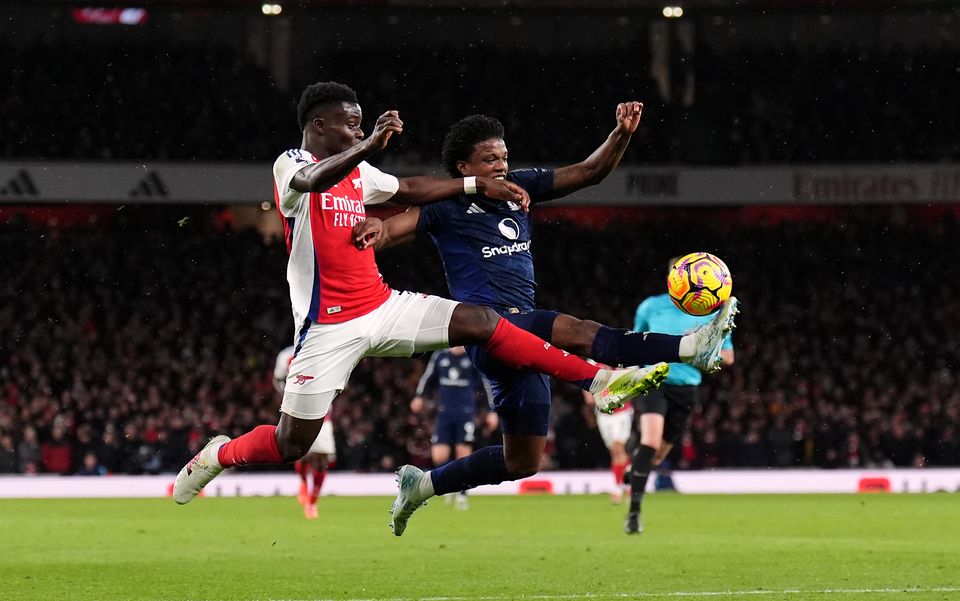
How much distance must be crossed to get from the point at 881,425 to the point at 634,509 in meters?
13.6

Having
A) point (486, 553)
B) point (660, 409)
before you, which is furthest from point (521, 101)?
point (486, 553)

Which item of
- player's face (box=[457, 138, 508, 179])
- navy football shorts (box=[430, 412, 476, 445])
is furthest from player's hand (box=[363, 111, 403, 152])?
navy football shorts (box=[430, 412, 476, 445])

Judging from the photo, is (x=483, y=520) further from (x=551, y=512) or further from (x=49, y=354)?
(x=49, y=354)

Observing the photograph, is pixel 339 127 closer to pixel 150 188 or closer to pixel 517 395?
pixel 517 395

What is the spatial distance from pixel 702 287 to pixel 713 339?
2.54 feet

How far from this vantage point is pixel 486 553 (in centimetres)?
1063

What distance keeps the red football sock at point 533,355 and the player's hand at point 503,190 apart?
706mm

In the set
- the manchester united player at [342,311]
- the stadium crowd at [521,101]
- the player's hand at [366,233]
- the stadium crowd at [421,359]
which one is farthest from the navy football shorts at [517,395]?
the stadium crowd at [521,101]

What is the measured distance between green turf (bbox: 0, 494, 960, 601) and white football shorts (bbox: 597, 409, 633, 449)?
251 cm

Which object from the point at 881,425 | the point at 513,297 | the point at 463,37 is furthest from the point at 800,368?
the point at 513,297

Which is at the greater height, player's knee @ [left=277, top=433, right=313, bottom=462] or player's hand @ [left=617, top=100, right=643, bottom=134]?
player's hand @ [left=617, top=100, right=643, bottom=134]

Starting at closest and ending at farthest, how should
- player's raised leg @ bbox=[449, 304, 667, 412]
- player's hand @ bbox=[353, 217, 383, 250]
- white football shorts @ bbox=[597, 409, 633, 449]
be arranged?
1. player's raised leg @ bbox=[449, 304, 667, 412]
2. player's hand @ bbox=[353, 217, 383, 250]
3. white football shorts @ bbox=[597, 409, 633, 449]

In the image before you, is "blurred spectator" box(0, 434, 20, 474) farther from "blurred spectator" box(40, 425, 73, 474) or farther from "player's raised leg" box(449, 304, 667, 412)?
"player's raised leg" box(449, 304, 667, 412)

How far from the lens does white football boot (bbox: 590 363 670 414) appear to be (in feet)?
22.4
